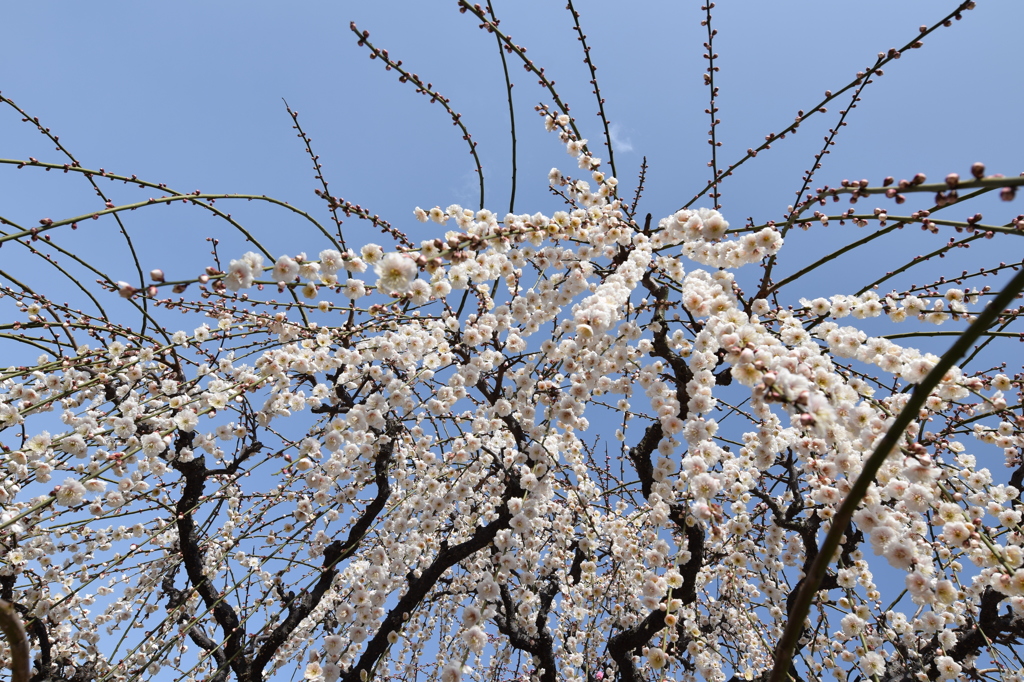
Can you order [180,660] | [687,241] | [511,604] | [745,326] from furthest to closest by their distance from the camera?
[180,660], [511,604], [687,241], [745,326]

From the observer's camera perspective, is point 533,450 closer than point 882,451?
No

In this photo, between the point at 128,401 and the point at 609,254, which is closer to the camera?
the point at 609,254

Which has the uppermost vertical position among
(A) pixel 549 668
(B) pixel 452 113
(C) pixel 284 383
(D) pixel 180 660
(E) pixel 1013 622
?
(B) pixel 452 113

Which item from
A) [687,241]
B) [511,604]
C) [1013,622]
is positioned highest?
[687,241]

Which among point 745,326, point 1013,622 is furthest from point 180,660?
point 1013,622

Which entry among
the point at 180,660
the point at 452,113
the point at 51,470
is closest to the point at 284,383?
the point at 51,470

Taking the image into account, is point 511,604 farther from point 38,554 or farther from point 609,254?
point 38,554

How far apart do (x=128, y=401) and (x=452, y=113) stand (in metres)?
2.98

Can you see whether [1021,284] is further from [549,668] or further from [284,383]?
[549,668]

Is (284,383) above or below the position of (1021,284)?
above

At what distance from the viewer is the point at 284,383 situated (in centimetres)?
341

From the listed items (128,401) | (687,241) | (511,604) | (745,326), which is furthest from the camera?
(511,604)

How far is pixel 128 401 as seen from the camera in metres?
3.25

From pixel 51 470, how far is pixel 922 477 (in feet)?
16.7
